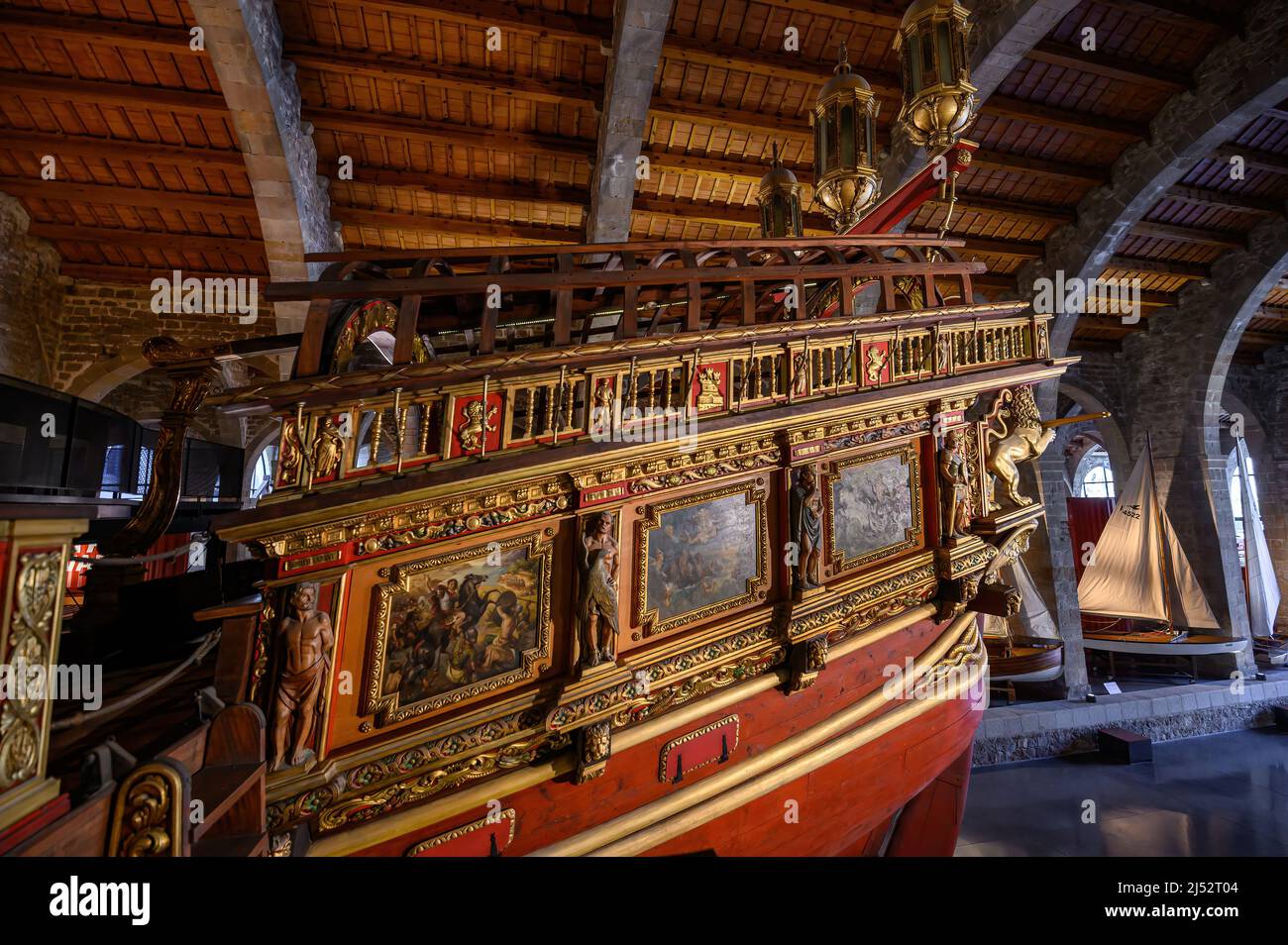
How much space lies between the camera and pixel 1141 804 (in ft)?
22.2

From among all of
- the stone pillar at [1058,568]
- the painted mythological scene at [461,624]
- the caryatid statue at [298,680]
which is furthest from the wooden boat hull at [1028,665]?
the caryatid statue at [298,680]

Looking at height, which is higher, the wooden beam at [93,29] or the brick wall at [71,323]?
the wooden beam at [93,29]

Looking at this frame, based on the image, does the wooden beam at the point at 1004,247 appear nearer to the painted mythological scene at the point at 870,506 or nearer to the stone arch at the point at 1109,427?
the stone arch at the point at 1109,427

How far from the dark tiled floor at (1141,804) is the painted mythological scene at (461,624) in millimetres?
5999

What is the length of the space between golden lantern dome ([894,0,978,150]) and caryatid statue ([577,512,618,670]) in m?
3.59

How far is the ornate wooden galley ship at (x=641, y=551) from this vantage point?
6.77 ft

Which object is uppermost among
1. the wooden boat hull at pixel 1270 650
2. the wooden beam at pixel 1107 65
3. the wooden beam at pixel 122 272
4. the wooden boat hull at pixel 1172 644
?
the wooden beam at pixel 1107 65

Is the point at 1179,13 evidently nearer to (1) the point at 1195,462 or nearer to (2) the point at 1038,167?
(2) the point at 1038,167

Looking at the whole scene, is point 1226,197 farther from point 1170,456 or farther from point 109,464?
point 109,464

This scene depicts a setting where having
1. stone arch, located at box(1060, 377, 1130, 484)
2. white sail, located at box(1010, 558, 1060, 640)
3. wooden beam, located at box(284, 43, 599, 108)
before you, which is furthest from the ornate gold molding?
stone arch, located at box(1060, 377, 1130, 484)

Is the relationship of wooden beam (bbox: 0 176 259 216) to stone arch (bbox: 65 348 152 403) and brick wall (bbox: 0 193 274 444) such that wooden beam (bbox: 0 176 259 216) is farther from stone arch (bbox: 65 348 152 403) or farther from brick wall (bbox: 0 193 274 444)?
stone arch (bbox: 65 348 152 403)

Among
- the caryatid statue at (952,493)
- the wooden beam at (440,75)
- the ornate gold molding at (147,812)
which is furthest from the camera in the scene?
the wooden beam at (440,75)

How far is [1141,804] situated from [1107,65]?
9300 mm

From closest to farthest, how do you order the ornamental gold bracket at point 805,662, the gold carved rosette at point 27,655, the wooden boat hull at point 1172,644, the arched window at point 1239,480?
the gold carved rosette at point 27,655 < the ornamental gold bracket at point 805,662 < the wooden boat hull at point 1172,644 < the arched window at point 1239,480
